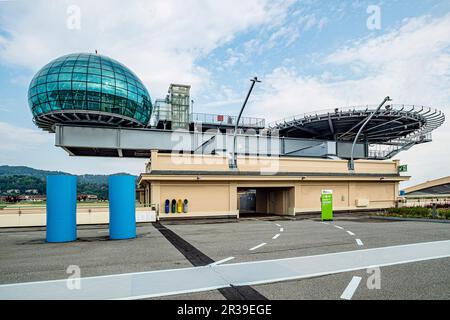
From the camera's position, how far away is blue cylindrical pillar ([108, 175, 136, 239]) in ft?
34.6

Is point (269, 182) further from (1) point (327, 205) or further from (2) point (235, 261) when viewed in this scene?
(2) point (235, 261)

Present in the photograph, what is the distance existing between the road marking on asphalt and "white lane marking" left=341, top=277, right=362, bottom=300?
0.58 m

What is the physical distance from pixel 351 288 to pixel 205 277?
253 centimetres

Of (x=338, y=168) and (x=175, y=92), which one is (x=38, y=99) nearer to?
(x=175, y=92)

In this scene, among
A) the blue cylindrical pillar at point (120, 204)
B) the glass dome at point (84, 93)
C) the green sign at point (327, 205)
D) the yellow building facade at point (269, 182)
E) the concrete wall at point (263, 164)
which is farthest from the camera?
the glass dome at point (84, 93)

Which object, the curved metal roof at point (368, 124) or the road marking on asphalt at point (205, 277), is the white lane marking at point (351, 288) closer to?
the road marking on asphalt at point (205, 277)

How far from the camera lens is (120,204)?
10562 millimetres

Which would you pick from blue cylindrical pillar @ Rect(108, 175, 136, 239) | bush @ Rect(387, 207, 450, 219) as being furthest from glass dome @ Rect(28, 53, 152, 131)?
bush @ Rect(387, 207, 450, 219)

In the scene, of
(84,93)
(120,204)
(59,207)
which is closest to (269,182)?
(120,204)

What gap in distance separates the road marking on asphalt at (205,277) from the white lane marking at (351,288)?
1.90 feet

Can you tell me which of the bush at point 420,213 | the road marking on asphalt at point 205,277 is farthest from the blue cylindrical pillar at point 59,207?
the bush at point 420,213

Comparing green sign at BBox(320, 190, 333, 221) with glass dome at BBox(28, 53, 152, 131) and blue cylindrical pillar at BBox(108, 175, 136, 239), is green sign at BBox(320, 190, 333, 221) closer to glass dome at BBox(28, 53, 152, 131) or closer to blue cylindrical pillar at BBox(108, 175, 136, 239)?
blue cylindrical pillar at BBox(108, 175, 136, 239)

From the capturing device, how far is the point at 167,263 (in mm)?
6613

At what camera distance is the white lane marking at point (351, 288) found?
14.2 ft
